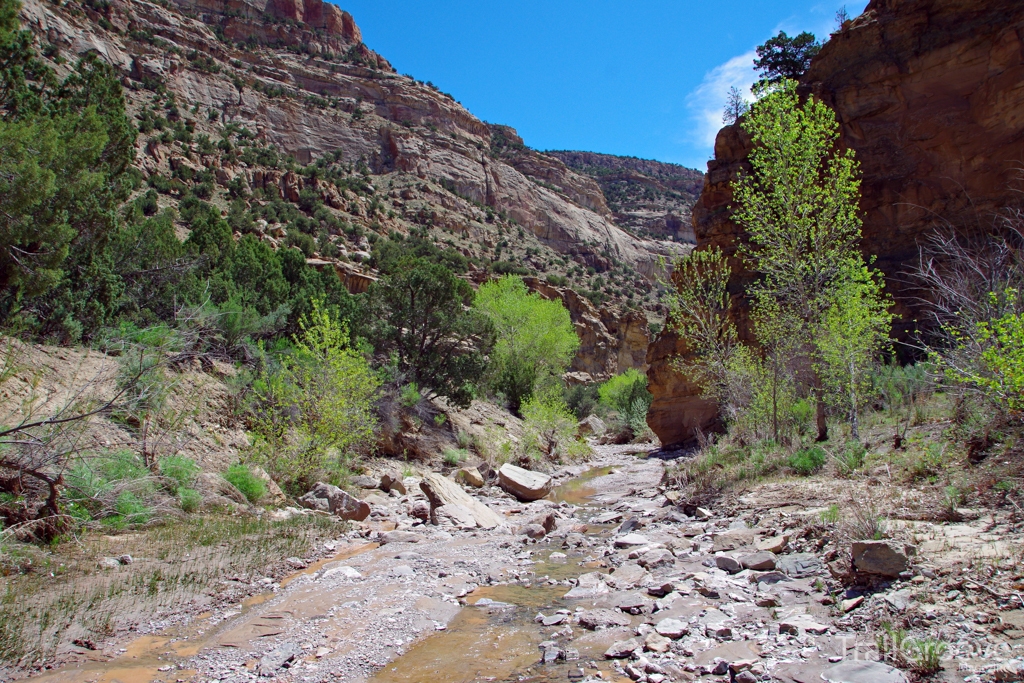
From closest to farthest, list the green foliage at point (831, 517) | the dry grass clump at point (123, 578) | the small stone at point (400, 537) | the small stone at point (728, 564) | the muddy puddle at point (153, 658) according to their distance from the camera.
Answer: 1. the muddy puddle at point (153, 658)
2. the dry grass clump at point (123, 578)
3. the small stone at point (728, 564)
4. the green foliage at point (831, 517)
5. the small stone at point (400, 537)

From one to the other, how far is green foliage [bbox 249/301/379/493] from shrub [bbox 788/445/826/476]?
30.3ft

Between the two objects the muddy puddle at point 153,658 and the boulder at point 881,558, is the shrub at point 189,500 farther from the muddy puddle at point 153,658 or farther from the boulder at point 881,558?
the boulder at point 881,558

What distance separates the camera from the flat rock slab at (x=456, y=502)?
10.9 metres

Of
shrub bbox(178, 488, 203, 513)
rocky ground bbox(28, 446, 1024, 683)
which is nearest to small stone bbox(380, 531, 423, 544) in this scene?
rocky ground bbox(28, 446, 1024, 683)

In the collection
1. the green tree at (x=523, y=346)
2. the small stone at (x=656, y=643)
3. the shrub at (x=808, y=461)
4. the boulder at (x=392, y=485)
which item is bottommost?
the boulder at (x=392, y=485)

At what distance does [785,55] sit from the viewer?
33406 millimetres

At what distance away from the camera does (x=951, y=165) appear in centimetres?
2133

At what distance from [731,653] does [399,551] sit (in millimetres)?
5646

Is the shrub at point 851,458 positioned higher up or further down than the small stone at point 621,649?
higher up

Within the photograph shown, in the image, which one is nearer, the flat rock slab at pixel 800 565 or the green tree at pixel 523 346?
the flat rock slab at pixel 800 565

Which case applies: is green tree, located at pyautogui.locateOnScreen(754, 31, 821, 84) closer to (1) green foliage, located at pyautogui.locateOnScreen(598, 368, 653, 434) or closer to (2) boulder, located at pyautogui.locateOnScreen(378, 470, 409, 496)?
(1) green foliage, located at pyautogui.locateOnScreen(598, 368, 653, 434)

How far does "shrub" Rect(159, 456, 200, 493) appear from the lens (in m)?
9.27

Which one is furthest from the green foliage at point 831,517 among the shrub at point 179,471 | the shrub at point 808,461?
the shrub at point 179,471

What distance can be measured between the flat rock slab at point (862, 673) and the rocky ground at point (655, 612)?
0.04 feet
